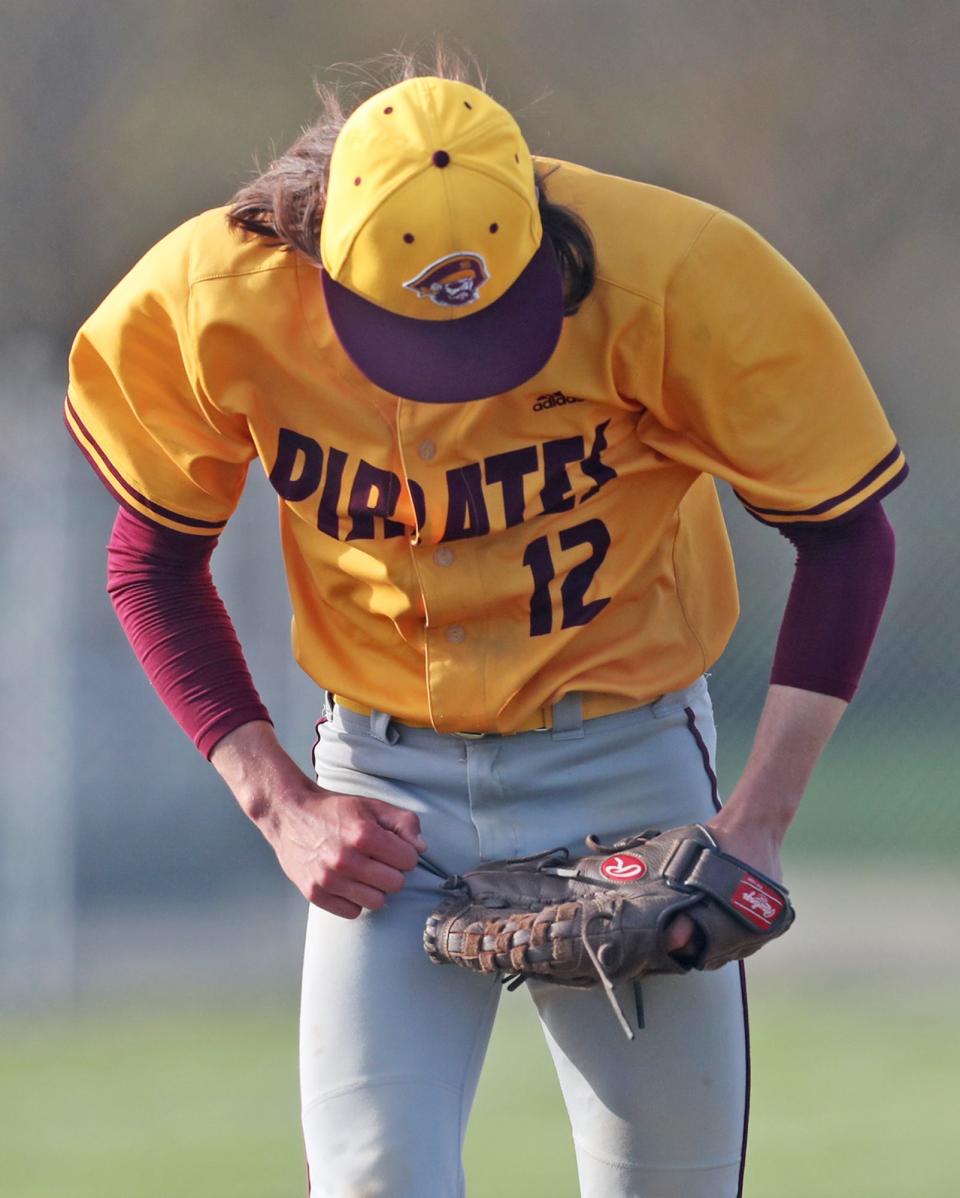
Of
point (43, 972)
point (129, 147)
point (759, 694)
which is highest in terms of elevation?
point (129, 147)

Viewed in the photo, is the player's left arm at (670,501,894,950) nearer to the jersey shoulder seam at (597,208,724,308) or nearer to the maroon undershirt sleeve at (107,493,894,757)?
the maroon undershirt sleeve at (107,493,894,757)

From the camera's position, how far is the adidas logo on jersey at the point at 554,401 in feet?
6.15

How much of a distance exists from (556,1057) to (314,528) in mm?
660

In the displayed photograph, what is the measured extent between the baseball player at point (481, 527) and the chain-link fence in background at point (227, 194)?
1.27 metres

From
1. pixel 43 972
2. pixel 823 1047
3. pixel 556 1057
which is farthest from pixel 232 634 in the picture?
pixel 43 972

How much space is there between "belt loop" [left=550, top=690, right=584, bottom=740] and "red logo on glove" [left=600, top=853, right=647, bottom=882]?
0.15 meters

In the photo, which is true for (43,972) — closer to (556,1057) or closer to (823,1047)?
(823,1047)

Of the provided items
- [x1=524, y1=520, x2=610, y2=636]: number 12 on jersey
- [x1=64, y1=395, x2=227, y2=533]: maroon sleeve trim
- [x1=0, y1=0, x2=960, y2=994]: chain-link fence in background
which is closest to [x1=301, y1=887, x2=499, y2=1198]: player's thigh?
[x1=524, y1=520, x2=610, y2=636]: number 12 on jersey

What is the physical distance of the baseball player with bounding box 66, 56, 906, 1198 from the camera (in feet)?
5.90

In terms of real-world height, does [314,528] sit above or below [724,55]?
below

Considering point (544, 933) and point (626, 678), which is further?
point (626, 678)

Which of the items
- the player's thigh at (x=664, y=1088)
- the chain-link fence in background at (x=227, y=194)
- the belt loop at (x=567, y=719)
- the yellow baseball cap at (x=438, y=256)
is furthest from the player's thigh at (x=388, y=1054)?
the chain-link fence in background at (x=227, y=194)

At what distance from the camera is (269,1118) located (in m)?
3.97

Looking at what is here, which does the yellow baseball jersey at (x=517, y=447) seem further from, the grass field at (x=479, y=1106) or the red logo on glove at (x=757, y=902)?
the grass field at (x=479, y=1106)
